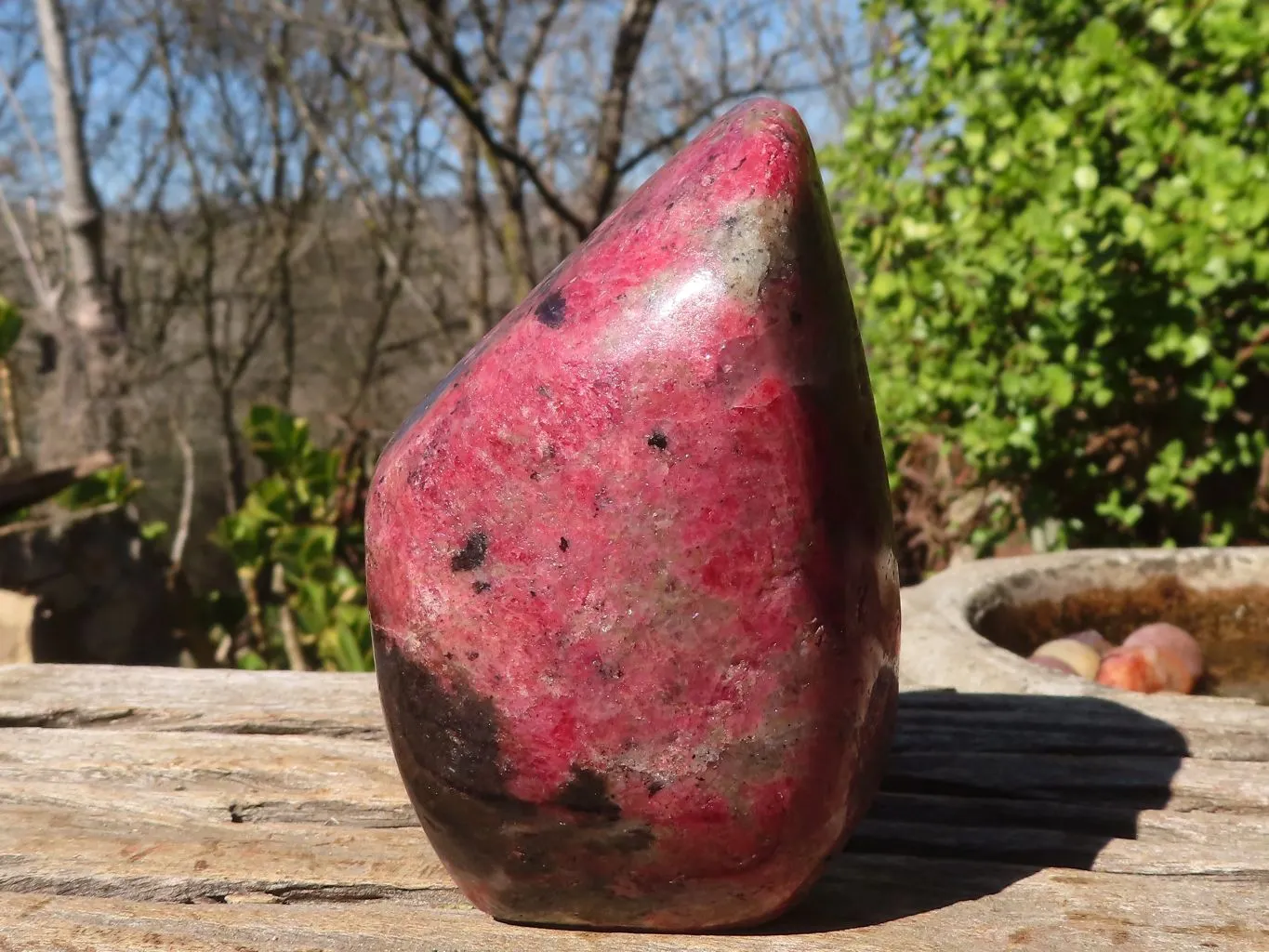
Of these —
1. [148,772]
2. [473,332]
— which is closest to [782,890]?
[148,772]

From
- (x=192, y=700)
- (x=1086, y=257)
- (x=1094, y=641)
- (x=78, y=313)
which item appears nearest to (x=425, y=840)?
(x=192, y=700)

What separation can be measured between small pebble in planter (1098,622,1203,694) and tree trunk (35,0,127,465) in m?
3.91

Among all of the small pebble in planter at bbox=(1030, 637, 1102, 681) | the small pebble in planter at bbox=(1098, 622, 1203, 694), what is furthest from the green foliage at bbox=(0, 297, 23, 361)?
the small pebble in planter at bbox=(1098, 622, 1203, 694)

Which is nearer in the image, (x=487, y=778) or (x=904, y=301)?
(x=487, y=778)

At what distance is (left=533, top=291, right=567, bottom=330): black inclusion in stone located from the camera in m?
1.04

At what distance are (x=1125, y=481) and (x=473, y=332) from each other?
3.47 metres

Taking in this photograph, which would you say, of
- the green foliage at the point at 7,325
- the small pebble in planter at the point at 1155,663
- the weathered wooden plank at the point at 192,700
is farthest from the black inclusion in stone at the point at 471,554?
the green foliage at the point at 7,325

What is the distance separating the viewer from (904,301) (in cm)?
296

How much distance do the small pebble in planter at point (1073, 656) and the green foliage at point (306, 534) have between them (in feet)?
6.25

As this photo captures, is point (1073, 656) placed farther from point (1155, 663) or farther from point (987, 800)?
point (987, 800)

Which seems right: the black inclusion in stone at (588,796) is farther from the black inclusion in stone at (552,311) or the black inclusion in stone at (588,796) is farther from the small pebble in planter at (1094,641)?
the small pebble in planter at (1094,641)

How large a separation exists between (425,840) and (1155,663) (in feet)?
4.97

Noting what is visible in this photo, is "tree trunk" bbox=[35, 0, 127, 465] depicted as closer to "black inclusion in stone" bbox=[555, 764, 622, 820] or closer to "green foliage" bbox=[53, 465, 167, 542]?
"green foliage" bbox=[53, 465, 167, 542]

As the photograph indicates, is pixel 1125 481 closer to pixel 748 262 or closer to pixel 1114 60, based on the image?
pixel 1114 60
